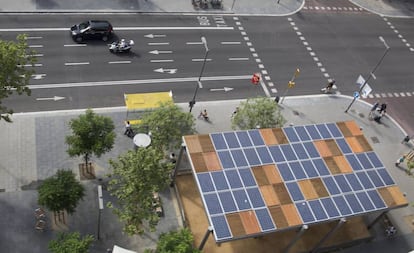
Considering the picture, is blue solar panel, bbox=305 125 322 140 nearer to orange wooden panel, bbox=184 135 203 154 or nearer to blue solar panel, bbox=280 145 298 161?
blue solar panel, bbox=280 145 298 161

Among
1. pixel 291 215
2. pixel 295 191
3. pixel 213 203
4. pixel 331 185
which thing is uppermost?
pixel 331 185

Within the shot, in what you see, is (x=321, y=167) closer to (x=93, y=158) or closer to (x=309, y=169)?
(x=309, y=169)

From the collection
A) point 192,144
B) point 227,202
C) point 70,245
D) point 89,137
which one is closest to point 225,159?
point 192,144

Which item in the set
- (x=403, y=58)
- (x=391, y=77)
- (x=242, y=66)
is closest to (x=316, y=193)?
(x=242, y=66)

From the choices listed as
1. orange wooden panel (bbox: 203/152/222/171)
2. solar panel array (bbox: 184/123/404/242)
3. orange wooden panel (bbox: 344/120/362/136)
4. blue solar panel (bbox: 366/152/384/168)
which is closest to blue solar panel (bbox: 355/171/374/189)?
solar panel array (bbox: 184/123/404/242)

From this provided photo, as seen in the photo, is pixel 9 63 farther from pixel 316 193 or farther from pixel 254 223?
pixel 316 193

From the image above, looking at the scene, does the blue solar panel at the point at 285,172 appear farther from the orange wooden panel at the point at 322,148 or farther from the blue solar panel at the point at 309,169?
the orange wooden panel at the point at 322,148

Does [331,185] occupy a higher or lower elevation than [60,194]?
lower
